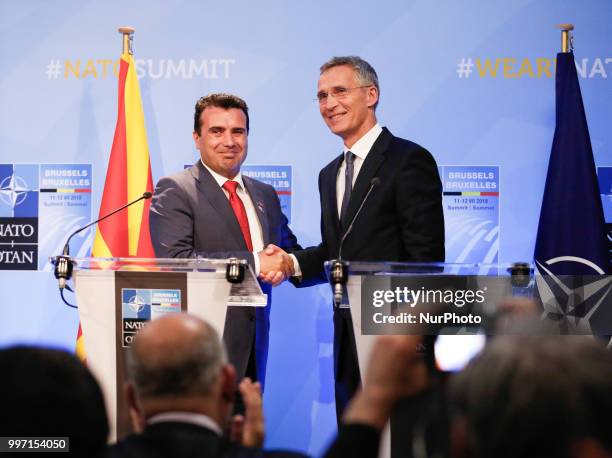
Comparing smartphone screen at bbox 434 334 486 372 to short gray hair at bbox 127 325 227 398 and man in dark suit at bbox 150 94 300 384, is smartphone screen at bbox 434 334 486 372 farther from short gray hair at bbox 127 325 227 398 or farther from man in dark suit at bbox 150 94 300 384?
short gray hair at bbox 127 325 227 398

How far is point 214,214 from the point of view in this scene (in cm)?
465

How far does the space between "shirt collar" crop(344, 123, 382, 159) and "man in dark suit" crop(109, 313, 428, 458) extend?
269 cm

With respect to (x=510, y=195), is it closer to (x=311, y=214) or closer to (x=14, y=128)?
(x=311, y=214)

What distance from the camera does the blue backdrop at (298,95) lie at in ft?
19.4

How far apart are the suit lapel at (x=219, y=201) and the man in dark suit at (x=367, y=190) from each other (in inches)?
14.0

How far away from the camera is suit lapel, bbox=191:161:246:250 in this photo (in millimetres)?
4648

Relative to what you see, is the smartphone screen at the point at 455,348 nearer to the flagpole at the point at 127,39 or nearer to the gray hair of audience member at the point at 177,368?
the gray hair of audience member at the point at 177,368

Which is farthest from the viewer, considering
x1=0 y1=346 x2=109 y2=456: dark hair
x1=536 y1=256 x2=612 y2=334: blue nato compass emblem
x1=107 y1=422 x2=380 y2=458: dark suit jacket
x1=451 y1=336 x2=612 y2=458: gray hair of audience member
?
x1=536 y1=256 x2=612 y2=334: blue nato compass emblem

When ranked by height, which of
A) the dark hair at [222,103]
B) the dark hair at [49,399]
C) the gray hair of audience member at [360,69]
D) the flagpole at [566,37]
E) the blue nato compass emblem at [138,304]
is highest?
the flagpole at [566,37]

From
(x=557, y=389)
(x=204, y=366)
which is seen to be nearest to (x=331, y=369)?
(x=204, y=366)

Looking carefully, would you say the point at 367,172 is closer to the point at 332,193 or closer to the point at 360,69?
the point at 332,193

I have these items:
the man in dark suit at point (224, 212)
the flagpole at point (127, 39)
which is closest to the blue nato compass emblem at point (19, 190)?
the flagpole at point (127, 39)

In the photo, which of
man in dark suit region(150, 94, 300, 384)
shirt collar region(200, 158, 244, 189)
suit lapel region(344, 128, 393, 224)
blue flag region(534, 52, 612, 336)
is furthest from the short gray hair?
blue flag region(534, 52, 612, 336)

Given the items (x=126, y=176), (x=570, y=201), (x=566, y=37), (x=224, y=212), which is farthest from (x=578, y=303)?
(x=126, y=176)
